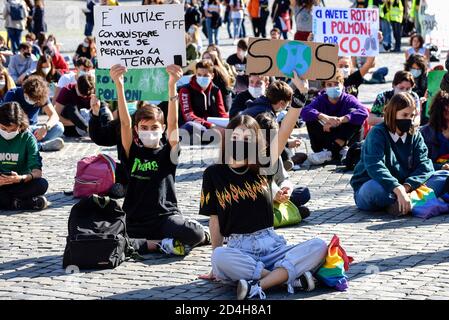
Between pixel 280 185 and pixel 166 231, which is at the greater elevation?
pixel 280 185

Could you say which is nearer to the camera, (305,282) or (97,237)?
(305,282)

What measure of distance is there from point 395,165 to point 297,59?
1514mm

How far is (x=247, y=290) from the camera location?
6.76 m

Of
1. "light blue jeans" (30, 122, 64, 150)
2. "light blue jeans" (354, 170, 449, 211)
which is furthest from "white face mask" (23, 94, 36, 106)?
"light blue jeans" (354, 170, 449, 211)

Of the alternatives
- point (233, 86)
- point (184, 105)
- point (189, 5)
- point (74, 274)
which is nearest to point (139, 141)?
point (74, 274)

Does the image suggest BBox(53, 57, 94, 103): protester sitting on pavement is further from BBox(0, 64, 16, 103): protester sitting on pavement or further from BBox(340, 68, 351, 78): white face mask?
BBox(340, 68, 351, 78): white face mask

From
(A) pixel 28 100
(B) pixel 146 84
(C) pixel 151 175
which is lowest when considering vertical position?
(C) pixel 151 175

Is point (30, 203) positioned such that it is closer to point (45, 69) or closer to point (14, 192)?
point (14, 192)

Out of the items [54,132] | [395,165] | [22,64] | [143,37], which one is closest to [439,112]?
[395,165]

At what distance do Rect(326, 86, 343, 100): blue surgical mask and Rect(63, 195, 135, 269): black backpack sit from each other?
4.77m

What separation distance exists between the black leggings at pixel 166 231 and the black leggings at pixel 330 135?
429cm

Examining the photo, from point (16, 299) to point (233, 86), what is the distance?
31.0 ft

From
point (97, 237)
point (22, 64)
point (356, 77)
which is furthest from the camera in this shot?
point (22, 64)
